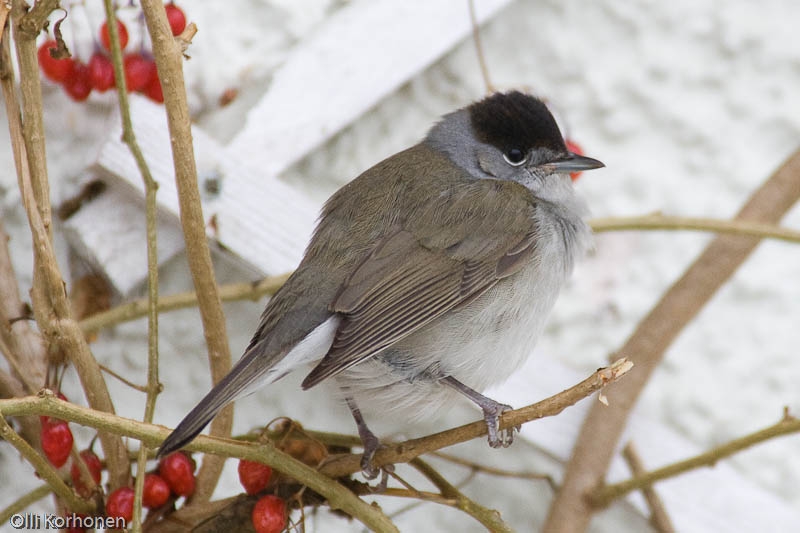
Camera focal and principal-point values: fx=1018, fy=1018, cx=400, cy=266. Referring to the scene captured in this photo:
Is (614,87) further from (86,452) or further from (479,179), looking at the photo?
(86,452)

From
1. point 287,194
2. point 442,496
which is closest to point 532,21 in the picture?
point 287,194

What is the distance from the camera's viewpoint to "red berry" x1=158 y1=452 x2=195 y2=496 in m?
1.55

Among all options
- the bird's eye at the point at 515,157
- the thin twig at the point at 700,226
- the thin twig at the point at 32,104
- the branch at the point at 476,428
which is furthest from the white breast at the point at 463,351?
the thin twig at the point at 32,104

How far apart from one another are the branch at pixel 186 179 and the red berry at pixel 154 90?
561 millimetres

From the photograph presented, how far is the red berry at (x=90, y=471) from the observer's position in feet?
4.96

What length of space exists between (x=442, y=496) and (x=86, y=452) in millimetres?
568

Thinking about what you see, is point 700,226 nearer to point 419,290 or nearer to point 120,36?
point 419,290

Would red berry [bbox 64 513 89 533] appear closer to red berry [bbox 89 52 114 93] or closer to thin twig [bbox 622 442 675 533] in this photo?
red berry [bbox 89 52 114 93]

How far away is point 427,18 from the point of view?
2.21 metres

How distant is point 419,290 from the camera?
170 centimetres

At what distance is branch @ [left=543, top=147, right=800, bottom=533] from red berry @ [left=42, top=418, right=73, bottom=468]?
39.9 inches

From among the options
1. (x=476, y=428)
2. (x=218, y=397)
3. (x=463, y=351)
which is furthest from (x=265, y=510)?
(x=463, y=351)

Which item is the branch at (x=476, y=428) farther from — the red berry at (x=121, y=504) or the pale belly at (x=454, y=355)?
the red berry at (x=121, y=504)

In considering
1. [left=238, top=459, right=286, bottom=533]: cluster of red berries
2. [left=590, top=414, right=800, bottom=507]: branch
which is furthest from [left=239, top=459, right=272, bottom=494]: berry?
[left=590, top=414, right=800, bottom=507]: branch
